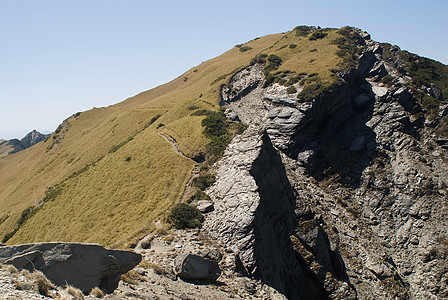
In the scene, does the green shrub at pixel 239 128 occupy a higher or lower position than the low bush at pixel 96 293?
higher

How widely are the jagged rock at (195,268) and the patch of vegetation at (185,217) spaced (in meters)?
7.85

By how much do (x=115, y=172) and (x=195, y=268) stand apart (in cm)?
3549

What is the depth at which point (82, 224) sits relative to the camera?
44219 millimetres

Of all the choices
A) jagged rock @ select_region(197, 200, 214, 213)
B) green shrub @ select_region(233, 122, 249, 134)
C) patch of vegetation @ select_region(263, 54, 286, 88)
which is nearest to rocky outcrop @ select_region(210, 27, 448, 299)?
jagged rock @ select_region(197, 200, 214, 213)

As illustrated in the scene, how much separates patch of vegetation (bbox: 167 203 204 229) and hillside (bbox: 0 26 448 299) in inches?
43.5

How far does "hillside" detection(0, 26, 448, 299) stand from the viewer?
36.5 m

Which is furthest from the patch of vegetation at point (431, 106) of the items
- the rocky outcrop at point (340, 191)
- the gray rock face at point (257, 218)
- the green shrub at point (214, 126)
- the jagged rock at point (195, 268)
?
the jagged rock at point (195, 268)

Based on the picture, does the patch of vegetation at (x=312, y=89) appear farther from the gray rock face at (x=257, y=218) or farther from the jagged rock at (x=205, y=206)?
the jagged rock at (x=205, y=206)

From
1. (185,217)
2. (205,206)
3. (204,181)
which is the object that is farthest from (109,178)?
(205,206)

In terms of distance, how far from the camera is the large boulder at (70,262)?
560 inches

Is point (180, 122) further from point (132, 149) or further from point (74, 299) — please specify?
point (74, 299)

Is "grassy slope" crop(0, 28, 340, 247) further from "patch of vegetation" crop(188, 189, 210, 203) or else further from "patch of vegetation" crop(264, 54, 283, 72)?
"patch of vegetation" crop(264, 54, 283, 72)

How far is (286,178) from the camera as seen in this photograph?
167ft

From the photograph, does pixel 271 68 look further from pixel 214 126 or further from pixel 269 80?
pixel 214 126
